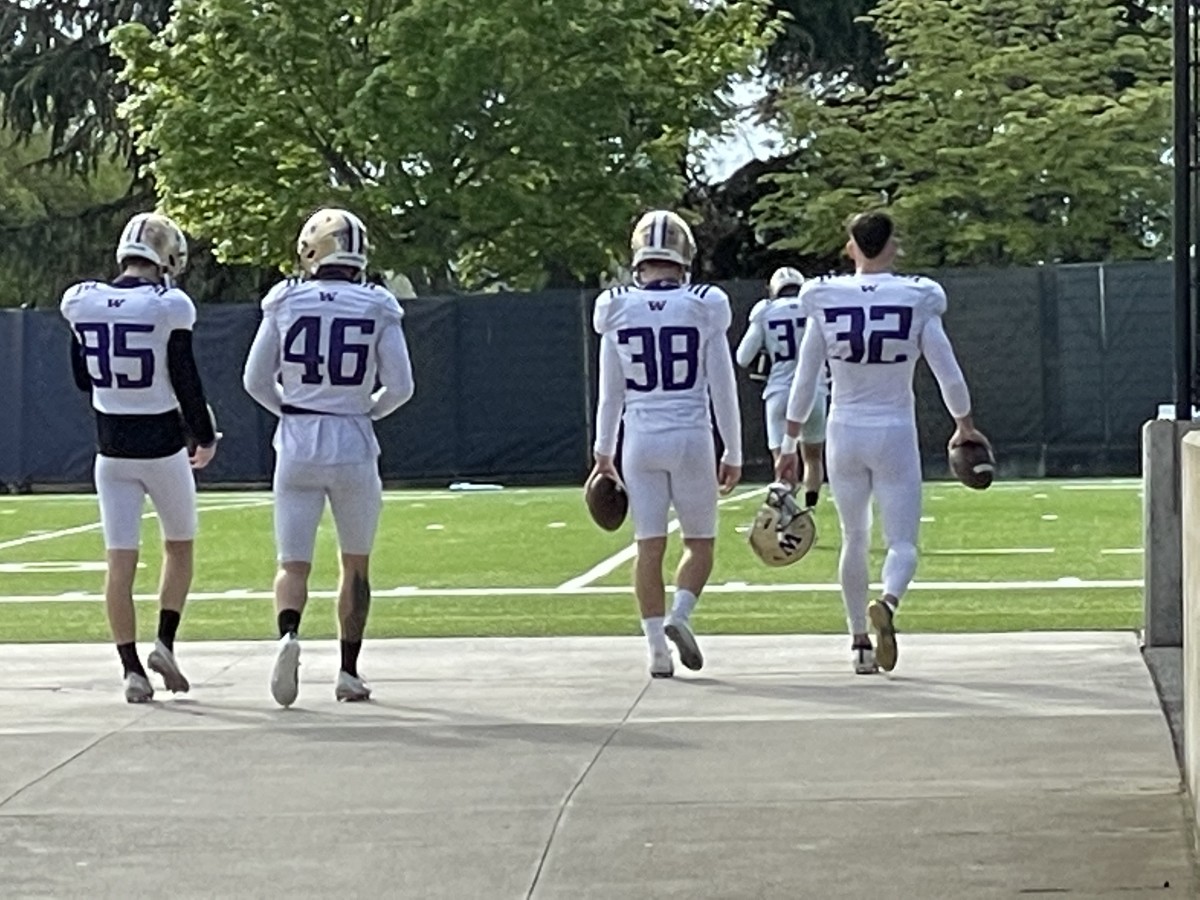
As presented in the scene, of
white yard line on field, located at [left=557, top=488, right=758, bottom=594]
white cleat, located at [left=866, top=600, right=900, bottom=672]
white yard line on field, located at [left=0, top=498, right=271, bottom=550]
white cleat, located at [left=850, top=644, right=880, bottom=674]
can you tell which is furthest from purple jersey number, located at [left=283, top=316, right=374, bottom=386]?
white yard line on field, located at [left=0, top=498, right=271, bottom=550]

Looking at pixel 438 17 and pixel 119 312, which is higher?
pixel 438 17

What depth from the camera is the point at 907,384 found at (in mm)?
11180

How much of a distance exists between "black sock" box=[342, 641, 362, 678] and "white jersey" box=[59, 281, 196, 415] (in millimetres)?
1196

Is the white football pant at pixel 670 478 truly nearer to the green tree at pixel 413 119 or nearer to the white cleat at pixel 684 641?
the white cleat at pixel 684 641

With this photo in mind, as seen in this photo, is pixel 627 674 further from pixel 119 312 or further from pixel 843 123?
pixel 843 123

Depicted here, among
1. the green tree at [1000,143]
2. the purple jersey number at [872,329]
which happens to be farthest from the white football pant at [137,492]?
the green tree at [1000,143]

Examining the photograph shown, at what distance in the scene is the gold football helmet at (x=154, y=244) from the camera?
1066cm

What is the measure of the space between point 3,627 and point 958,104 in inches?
1051

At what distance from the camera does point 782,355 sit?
19.1 meters

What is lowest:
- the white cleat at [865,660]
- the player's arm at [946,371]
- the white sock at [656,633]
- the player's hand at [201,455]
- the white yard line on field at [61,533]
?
the white yard line on field at [61,533]

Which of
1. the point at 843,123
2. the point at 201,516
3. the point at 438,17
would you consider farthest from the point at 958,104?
the point at 201,516

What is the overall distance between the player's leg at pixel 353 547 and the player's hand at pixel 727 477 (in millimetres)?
1546

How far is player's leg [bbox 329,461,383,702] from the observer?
1045 cm

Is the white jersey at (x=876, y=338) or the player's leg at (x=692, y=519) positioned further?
the player's leg at (x=692, y=519)
